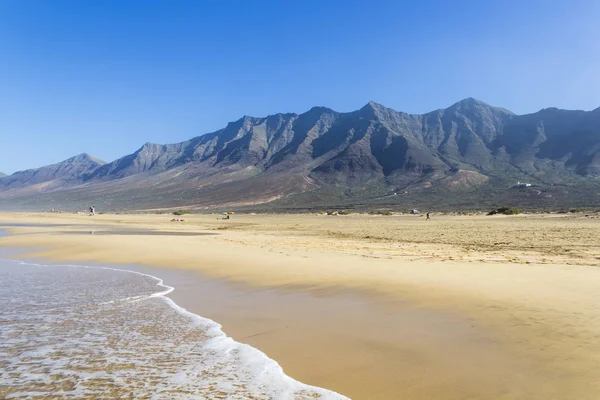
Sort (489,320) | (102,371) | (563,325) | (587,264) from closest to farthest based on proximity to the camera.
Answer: (102,371) < (563,325) < (489,320) < (587,264)

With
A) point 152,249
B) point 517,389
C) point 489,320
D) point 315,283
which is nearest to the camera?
point 517,389

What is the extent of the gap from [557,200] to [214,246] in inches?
4041

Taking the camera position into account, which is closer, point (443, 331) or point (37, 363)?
point (37, 363)

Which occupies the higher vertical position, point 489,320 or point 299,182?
point 299,182

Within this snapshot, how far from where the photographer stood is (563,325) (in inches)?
325

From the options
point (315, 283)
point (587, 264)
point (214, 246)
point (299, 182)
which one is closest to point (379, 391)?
point (315, 283)

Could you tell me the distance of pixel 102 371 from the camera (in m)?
6.49

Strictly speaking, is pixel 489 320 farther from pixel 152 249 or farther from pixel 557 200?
pixel 557 200

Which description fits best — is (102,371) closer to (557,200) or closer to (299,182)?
(557,200)

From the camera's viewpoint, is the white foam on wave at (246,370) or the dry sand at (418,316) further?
the dry sand at (418,316)

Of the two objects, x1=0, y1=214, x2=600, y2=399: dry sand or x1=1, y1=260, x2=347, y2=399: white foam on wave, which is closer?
x1=1, y1=260, x2=347, y2=399: white foam on wave

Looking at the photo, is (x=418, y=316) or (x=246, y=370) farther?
(x=418, y=316)

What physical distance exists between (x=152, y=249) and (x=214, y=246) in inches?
152

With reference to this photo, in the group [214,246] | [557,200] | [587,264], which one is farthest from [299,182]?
[587,264]
